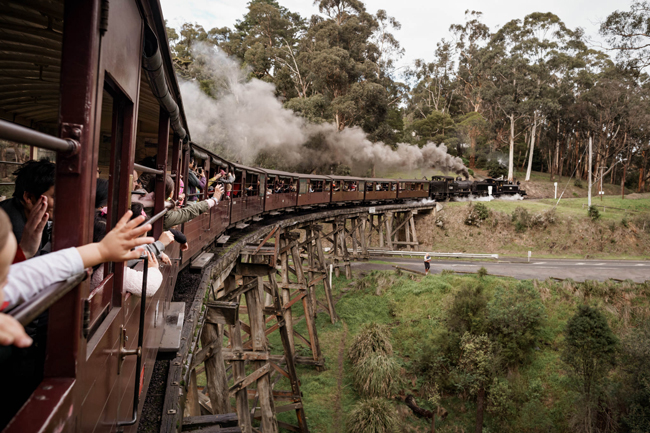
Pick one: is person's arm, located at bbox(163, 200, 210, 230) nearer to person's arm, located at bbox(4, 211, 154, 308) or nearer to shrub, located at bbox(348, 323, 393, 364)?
person's arm, located at bbox(4, 211, 154, 308)

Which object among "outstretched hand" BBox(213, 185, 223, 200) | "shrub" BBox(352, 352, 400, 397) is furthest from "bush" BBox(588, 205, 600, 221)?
"outstretched hand" BBox(213, 185, 223, 200)

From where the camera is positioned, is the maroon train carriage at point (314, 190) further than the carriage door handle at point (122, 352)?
Yes

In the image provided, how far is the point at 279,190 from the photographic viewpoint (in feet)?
46.7

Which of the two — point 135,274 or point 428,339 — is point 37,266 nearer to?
point 135,274

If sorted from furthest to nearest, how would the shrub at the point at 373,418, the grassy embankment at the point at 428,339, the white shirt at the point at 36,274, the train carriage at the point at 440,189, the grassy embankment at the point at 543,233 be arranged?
the train carriage at the point at 440,189, the grassy embankment at the point at 543,233, the grassy embankment at the point at 428,339, the shrub at the point at 373,418, the white shirt at the point at 36,274

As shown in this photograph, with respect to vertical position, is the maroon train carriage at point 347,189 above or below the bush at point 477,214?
above

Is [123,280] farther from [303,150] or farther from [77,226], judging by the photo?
[303,150]

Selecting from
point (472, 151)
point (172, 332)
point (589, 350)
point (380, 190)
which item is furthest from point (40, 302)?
point (472, 151)

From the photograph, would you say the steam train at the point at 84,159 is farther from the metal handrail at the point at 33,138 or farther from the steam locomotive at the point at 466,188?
the steam locomotive at the point at 466,188

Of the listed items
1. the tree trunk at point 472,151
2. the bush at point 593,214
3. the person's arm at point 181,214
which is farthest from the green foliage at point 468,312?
the tree trunk at point 472,151

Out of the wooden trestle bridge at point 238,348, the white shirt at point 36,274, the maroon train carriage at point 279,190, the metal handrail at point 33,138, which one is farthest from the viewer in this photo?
the maroon train carriage at point 279,190

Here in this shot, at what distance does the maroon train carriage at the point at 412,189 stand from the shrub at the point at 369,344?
522 inches

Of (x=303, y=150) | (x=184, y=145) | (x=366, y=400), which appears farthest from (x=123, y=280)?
(x=303, y=150)

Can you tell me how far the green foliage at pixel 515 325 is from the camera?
1137 centimetres
